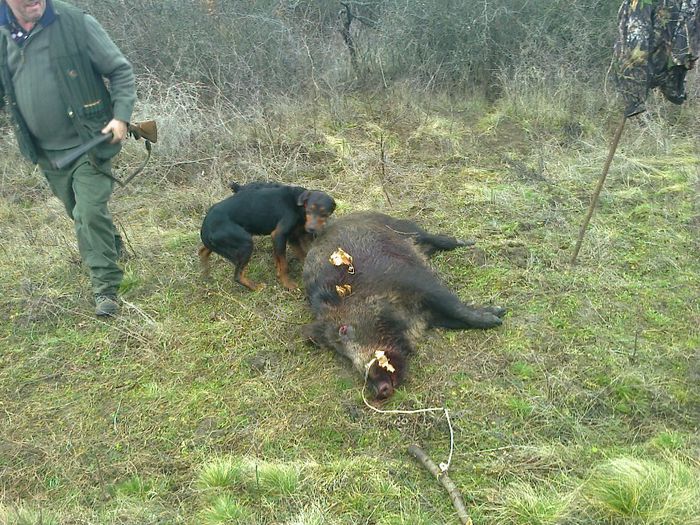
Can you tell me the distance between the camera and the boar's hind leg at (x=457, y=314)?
4.66 m

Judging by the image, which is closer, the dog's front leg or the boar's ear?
the boar's ear

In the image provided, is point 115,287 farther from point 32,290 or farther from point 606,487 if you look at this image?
point 606,487

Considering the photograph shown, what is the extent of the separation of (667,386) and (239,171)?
16.9 ft

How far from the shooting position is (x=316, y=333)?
468cm

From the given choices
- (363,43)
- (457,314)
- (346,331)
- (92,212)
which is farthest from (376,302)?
(363,43)

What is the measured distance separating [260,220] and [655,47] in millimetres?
3327

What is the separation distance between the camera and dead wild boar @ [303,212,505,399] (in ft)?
14.4

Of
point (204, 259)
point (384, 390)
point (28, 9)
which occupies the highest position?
point (28, 9)

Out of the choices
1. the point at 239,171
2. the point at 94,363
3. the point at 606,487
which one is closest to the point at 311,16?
the point at 239,171

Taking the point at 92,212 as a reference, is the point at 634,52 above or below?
above

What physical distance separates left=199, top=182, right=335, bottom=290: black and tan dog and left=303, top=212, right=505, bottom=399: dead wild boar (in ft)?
0.80

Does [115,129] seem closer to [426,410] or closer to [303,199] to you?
[303,199]

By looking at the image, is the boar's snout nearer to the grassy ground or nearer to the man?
the grassy ground

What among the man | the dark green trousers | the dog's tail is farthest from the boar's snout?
the dark green trousers
